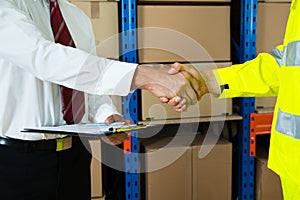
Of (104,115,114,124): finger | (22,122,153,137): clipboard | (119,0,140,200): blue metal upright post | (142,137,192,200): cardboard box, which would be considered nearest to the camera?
(22,122,153,137): clipboard

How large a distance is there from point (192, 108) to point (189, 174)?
32cm

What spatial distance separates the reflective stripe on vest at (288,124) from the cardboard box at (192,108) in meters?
0.74

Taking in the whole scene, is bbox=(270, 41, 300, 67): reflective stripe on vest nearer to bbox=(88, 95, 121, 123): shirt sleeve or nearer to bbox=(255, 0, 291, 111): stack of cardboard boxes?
bbox=(88, 95, 121, 123): shirt sleeve

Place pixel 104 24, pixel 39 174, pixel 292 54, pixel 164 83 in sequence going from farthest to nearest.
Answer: pixel 104 24 < pixel 164 83 < pixel 39 174 < pixel 292 54

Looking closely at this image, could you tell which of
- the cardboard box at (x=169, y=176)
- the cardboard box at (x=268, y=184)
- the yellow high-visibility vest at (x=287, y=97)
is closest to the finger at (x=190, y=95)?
the yellow high-visibility vest at (x=287, y=97)

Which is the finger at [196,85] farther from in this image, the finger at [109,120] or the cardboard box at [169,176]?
the cardboard box at [169,176]

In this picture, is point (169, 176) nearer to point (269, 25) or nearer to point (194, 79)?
point (194, 79)

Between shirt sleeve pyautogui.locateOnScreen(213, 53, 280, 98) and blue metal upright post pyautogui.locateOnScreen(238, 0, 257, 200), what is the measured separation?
0.63 m

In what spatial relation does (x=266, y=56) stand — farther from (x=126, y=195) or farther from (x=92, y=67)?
(x=126, y=195)

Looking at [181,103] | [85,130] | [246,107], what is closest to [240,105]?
[246,107]

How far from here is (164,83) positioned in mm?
1416

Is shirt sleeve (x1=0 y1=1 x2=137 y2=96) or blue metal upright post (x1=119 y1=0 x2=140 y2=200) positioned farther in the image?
blue metal upright post (x1=119 y1=0 x2=140 y2=200)

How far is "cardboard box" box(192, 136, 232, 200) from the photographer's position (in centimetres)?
204

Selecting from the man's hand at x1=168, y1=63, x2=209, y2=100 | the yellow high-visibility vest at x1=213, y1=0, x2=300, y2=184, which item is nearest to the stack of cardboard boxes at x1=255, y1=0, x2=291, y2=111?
the man's hand at x1=168, y1=63, x2=209, y2=100
